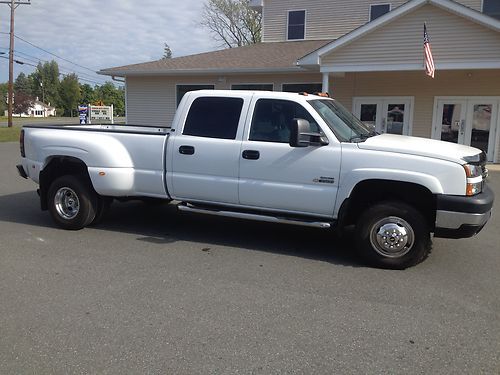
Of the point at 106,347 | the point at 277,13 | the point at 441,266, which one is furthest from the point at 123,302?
the point at 277,13

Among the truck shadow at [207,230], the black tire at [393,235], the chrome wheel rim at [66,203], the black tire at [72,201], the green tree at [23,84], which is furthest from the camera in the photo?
the green tree at [23,84]

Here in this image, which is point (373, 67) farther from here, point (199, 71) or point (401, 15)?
point (199, 71)

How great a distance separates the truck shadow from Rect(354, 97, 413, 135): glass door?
10.7 m

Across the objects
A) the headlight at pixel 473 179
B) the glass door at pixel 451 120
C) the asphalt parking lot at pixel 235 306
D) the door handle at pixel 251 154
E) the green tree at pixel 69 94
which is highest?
the green tree at pixel 69 94

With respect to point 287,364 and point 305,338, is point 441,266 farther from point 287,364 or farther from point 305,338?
point 287,364

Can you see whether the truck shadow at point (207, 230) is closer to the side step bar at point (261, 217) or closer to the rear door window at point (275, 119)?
the side step bar at point (261, 217)

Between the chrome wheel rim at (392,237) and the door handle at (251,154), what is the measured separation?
1.58 meters

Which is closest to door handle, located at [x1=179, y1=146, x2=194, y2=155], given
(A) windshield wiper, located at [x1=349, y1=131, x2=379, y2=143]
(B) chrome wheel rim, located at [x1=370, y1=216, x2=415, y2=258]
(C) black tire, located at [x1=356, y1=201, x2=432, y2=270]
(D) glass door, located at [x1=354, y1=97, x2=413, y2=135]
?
(A) windshield wiper, located at [x1=349, y1=131, x2=379, y2=143]

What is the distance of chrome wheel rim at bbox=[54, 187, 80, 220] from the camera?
654 cm

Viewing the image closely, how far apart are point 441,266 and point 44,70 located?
13595 cm

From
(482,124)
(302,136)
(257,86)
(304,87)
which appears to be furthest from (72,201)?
(482,124)

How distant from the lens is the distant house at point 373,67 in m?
13.2

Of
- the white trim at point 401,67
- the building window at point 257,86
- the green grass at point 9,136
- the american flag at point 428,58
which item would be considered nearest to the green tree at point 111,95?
the green grass at point 9,136

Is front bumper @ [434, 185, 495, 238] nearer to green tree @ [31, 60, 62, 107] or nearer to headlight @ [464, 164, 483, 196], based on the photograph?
headlight @ [464, 164, 483, 196]
